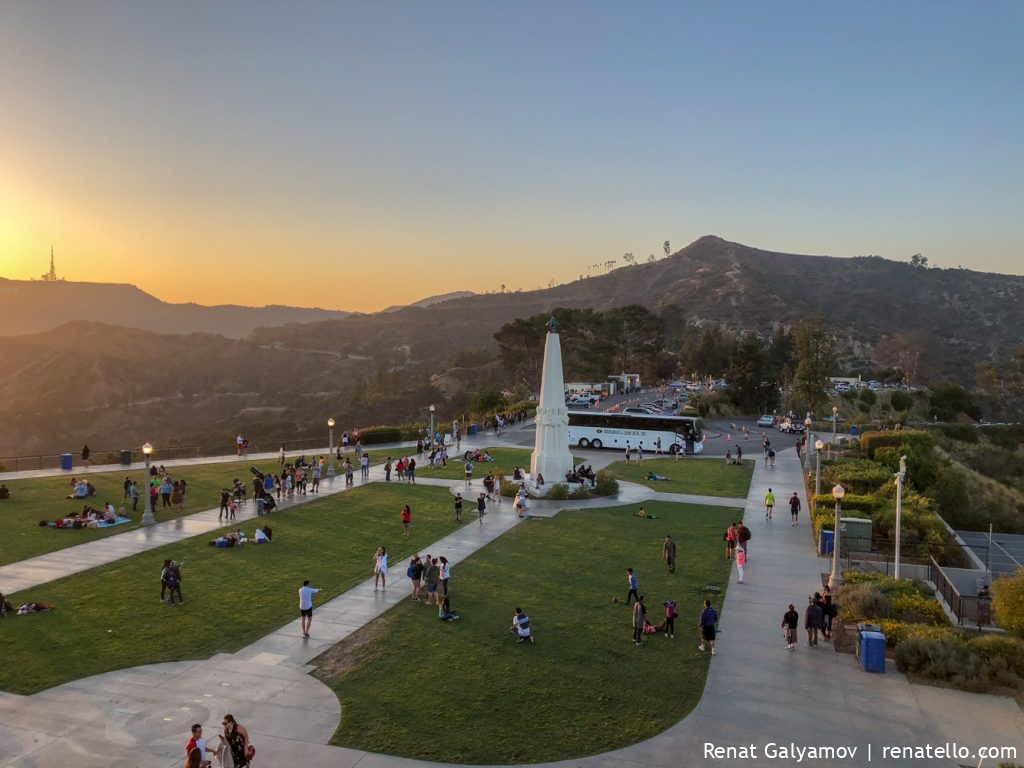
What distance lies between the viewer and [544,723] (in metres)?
10.5

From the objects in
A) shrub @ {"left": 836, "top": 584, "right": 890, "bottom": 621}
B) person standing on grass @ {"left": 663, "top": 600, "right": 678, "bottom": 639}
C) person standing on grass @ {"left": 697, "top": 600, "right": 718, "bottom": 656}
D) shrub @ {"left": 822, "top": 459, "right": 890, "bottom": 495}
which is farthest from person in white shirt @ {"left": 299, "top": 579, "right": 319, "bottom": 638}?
shrub @ {"left": 822, "top": 459, "right": 890, "bottom": 495}

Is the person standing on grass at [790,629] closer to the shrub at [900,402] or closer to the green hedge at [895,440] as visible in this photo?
the green hedge at [895,440]

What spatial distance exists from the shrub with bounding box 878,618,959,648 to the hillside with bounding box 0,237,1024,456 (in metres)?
71.9

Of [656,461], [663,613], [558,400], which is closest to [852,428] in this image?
[656,461]

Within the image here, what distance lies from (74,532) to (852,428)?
4776 centimetres

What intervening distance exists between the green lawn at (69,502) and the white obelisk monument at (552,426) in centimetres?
1329

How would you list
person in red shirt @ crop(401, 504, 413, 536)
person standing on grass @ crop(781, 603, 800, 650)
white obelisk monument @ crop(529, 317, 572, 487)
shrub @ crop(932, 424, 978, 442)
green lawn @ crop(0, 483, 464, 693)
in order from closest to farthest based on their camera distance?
green lawn @ crop(0, 483, 464, 693)
person standing on grass @ crop(781, 603, 800, 650)
person in red shirt @ crop(401, 504, 413, 536)
white obelisk monument @ crop(529, 317, 572, 487)
shrub @ crop(932, 424, 978, 442)

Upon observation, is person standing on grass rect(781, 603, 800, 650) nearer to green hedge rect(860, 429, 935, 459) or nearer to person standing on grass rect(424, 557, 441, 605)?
person standing on grass rect(424, 557, 441, 605)

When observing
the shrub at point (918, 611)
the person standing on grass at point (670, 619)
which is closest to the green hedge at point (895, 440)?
the shrub at point (918, 611)

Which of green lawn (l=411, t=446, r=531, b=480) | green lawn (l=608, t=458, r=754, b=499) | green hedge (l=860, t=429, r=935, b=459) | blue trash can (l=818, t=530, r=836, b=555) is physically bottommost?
green lawn (l=608, t=458, r=754, b=499)

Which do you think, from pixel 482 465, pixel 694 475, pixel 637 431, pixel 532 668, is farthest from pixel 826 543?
pixel 637 431

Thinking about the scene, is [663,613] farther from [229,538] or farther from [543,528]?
[229,538]

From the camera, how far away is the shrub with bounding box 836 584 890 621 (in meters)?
14.4

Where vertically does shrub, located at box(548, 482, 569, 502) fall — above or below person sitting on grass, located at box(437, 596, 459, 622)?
below
